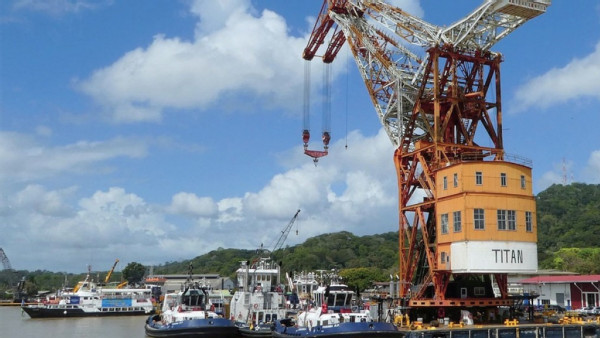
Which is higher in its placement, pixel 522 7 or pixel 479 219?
pixel 522 7

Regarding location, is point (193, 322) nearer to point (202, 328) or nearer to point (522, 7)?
point (202, 328)

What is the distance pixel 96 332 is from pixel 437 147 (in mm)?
40471

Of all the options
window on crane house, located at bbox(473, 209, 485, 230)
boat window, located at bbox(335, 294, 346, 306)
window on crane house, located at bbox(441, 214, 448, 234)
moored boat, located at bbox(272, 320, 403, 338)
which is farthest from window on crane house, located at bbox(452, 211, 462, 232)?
moored boat, located at bbox(272, 320, 403, 338)

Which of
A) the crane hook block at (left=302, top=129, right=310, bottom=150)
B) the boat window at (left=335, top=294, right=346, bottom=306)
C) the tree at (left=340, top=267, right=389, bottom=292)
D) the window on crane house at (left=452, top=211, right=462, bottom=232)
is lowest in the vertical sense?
the boat window at (left=335, top=294, right=346, bottom=306)

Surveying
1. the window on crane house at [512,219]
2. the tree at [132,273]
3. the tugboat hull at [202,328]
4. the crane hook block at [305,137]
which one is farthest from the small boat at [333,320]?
the tree at [132,273]

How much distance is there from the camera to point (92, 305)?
93438mm

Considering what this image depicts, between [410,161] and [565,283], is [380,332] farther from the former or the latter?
[565,283]

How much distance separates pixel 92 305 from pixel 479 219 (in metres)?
67.0

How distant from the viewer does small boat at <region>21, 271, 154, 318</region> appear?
8975cm

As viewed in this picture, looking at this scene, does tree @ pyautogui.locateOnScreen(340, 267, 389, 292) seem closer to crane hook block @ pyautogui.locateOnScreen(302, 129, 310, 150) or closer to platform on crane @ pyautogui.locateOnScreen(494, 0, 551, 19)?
crane hook block @ pyautogui.locateOnScreen(302, 129, 310, 150)

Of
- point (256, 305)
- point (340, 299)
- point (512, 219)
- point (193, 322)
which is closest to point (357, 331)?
point (340, 299)

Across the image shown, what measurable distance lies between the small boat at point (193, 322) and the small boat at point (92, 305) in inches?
1581

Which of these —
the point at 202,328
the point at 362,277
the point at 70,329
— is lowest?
the point at 70,329

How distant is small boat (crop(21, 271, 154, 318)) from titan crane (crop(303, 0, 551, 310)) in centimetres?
5460
